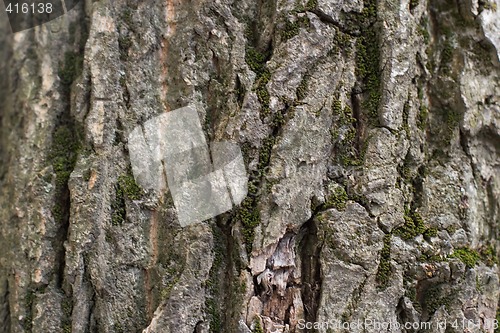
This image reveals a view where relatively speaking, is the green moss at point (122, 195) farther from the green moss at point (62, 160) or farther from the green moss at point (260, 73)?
the green moss at point (260, 73)

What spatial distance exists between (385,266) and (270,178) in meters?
0.75

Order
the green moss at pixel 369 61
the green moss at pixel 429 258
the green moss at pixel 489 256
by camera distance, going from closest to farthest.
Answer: the green moss at pixel 429 258
the green moss at pixel 369 61
the green moss at pixel 489 256

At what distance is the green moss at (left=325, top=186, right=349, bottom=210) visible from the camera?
271 cm

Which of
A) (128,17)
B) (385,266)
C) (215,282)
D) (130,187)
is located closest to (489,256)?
(385,266)

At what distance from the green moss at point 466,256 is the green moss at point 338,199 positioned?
664 mm

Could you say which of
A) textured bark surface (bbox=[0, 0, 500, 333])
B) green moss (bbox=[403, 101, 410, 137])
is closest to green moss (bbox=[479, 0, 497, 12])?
textured bark surface (bbox=[0, 0, 500, 333])

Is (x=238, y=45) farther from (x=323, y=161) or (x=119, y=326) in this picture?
(x=119, y=326)

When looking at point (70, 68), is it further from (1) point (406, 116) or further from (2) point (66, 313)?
(1) point (406, 116)

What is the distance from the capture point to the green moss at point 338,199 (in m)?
2.71

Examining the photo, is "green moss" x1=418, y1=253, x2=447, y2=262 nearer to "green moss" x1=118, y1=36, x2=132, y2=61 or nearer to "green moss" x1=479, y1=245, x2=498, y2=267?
"green moss" x1=479, y1=245, x2=498, y2=267

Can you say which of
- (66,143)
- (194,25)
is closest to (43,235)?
(66,143)

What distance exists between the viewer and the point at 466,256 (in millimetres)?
2850

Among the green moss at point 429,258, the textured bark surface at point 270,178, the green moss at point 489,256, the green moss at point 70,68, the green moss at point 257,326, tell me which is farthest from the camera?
the green moss at point 70,68

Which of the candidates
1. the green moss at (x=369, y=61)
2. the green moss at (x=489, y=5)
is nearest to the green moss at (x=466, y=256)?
the green moss at (x=369, y=61)
